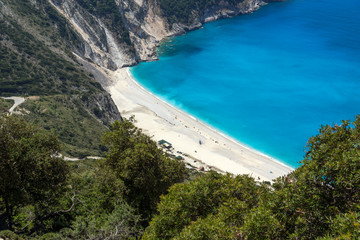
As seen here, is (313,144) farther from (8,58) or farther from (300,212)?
(8,58)

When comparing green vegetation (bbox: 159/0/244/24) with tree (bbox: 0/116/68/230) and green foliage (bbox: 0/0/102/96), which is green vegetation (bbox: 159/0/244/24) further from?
tree (bbox: 0/116/68/230)

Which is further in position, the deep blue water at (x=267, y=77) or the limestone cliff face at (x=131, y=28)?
the limestone cliff face at (x=131, y=28)

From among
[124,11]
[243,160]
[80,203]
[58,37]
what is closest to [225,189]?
[80,203]

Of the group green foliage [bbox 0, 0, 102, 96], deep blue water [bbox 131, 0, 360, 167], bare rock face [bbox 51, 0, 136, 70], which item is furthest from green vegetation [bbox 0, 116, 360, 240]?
bare rock face [bbox 51, 0, 136, 70]

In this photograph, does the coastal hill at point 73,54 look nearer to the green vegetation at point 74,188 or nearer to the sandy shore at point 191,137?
the sandy shore at point 191,137

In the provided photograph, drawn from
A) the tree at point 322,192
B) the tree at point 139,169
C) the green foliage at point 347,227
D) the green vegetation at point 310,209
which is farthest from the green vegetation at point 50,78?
the green foliage at point 347,227

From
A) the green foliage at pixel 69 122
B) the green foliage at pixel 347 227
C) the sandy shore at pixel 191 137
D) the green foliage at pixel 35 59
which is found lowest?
the sandy shore at pixel 191 137

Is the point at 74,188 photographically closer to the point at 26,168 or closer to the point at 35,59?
the point at 26,168
